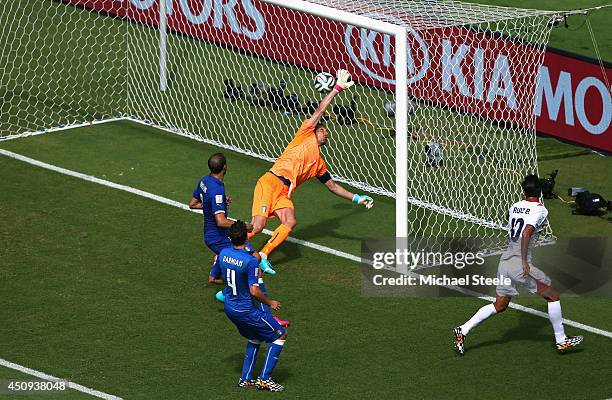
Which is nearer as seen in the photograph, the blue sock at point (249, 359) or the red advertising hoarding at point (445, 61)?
the blue sock at point (249, 359)

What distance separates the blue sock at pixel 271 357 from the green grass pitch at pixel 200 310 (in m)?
0.23

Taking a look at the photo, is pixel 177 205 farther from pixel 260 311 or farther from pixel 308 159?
pixel 260 311

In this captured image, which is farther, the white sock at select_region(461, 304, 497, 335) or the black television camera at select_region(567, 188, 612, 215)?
the black television camera at select_region(567, 188, 612, 215)

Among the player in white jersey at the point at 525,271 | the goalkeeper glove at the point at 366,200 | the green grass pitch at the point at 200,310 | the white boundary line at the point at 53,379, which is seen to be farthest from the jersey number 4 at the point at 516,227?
the white boundary line at the point at 53,379

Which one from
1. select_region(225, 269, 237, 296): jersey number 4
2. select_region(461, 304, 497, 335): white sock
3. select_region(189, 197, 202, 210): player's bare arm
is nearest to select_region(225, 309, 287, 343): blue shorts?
select_region(225, 269, 237, 296): jersey number 4

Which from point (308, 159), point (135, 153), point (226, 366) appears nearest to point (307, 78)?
point (135, 153)

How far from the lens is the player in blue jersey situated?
44.4ft

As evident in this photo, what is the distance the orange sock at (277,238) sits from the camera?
680 inches

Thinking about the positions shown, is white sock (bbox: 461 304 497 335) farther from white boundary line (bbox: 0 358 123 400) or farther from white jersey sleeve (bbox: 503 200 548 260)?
white boundary line (bbox: 0 358 123 400)

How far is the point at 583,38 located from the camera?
93.2ft

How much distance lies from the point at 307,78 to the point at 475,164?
4.70 m

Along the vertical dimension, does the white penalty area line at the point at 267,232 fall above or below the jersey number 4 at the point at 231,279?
above

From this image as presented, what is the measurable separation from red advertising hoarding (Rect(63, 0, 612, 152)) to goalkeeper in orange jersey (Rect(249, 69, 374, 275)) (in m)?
1.83

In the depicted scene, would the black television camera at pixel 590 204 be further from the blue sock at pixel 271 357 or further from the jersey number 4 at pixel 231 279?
the jersey number 4 at pixel 231 279
